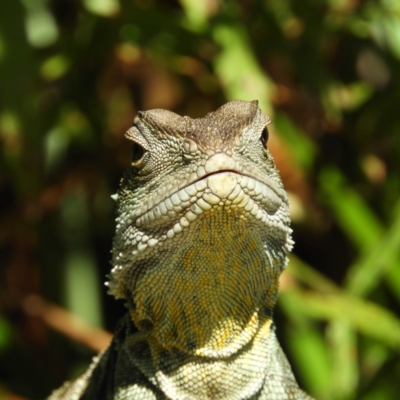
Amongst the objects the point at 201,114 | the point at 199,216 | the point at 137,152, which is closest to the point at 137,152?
the point at 137,152

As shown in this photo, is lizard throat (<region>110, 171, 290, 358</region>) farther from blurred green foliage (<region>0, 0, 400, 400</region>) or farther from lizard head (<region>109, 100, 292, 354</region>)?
blurred green foliage (<region>0, 0, 400, 400</region>)

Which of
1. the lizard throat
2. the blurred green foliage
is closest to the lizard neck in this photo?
the lizard throat

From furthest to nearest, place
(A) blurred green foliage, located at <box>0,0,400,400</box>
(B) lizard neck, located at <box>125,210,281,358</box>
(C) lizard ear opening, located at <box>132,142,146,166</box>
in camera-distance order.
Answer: (A) blurred green foliage, located at <box>0,0,400,400</box>
(C) lizard ear opening, located at <box>132,142,146,166</box>
(B) lizard neck, located at <box>125,210,281,358</box>

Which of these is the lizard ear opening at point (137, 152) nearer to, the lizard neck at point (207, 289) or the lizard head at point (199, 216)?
the lizard head at point (199, 216)

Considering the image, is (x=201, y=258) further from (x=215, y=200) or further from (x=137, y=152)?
(x=137, y=152)

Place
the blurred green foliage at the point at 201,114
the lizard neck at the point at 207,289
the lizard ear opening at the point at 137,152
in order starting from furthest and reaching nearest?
the blurred green foliage at the point at 201,114 < the lizard ear opening at the point at 137,152 < the lizard neck at the point at 207,289

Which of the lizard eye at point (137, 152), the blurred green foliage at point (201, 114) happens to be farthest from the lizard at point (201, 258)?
the blurred green foliage at point (201, 114)

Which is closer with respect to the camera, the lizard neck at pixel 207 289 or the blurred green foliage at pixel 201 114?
the lizard neck at pixel 207 289
